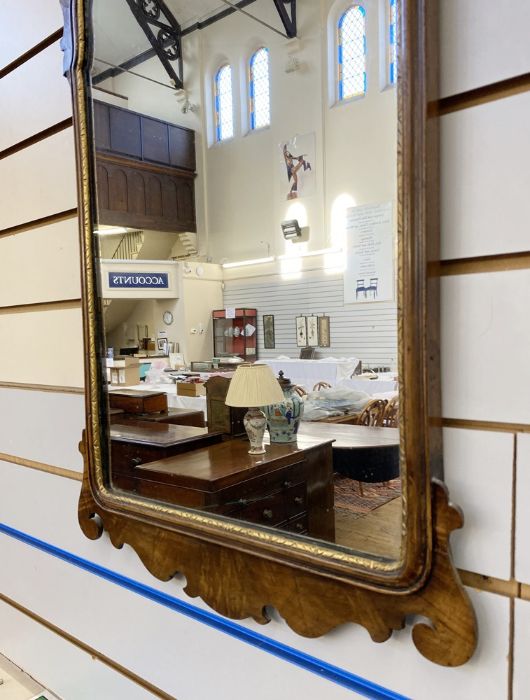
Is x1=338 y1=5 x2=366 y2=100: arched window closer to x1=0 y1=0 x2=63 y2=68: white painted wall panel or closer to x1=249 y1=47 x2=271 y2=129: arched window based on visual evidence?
x1=249 y1=47 x2=271 y2=129: arched window

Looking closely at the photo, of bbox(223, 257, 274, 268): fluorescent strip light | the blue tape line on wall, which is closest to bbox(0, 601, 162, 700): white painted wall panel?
the blue tape line on wall

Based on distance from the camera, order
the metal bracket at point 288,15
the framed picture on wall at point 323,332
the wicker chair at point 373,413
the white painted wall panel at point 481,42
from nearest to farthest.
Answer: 1. the white painted wall panel at point 481,42
2. the wicker chair at point 373,413
3. the metal bracket at point 288,15
4. the framed picture on wall at point 323,332

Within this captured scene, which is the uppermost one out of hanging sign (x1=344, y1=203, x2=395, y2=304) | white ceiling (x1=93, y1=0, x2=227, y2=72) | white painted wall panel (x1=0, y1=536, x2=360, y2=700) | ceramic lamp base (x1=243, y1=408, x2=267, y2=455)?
white ceiling (x1=93, y1=0, x2=227, y2=72)

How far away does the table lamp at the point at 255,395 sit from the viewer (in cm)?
108

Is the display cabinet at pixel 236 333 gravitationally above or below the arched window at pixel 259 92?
below

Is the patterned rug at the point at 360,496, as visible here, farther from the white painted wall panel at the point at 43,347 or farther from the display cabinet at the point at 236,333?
the white painted wall panel at the point at 43,347

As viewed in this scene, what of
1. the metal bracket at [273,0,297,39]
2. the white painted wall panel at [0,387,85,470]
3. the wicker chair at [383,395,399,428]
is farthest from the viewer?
the white painted wall panel at [0,387,85,470]

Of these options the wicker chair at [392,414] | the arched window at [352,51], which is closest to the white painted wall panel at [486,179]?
the wicker chair at [392,414]

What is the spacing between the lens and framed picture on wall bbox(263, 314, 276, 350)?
48.9 inches

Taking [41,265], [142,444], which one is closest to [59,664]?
[142,444]

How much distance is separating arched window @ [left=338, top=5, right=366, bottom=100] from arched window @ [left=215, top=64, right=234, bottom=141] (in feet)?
1.01

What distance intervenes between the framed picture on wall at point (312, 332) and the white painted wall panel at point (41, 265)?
57 cm

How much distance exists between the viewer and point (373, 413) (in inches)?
36.0

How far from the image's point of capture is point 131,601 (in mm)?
1217
